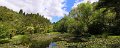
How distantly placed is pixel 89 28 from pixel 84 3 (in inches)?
331

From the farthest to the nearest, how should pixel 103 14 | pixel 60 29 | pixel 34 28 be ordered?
pixel 60 29 < pixel 34 28 < pixel 103 14

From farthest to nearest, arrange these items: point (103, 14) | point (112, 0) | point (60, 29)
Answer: point (60, 29), point (103, 14), point (112, 0)

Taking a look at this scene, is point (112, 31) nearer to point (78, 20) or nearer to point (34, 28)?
point (78, 20)

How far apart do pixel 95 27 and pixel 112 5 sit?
24.2 metres

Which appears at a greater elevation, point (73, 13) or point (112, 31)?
point (73, 13)

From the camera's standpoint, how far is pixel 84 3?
7719cm

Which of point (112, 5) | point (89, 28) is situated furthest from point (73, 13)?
point (112, 5)

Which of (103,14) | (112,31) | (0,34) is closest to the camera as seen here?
(0,34)

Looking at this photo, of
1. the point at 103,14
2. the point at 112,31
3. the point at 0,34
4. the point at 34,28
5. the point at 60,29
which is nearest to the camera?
the point at 0,34

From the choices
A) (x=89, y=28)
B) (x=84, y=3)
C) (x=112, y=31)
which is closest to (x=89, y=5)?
(x=84, y=3)

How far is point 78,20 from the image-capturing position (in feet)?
260

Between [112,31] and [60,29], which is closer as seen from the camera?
[112,31]

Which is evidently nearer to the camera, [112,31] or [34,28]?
[112,31]

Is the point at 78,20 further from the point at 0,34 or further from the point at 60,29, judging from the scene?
the point at 60,29
